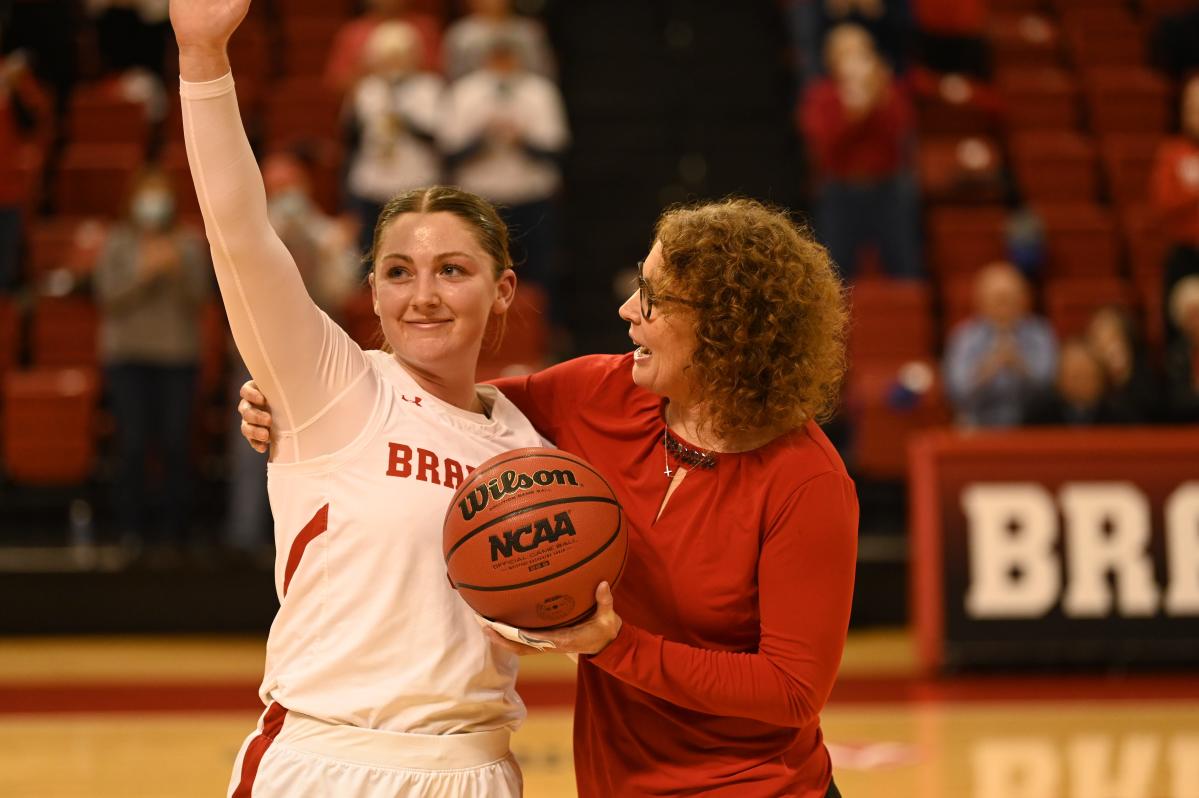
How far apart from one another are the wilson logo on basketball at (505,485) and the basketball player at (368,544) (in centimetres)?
15

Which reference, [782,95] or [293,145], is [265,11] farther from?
[782,95]

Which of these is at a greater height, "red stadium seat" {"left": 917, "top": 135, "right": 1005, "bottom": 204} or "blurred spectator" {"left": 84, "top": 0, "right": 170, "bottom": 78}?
"blurred spectator" {"left": 84, "top": 0, "right": 170, "bottom": 78}

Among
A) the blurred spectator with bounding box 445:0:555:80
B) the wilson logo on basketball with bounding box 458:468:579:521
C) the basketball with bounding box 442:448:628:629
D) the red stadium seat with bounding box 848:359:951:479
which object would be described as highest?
the blurred spectator with bounding box 445:0:555:80

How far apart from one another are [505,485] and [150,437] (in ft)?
19.5

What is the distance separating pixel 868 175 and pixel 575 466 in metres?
6.70

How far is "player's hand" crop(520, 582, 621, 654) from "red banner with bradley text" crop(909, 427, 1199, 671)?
187 inches

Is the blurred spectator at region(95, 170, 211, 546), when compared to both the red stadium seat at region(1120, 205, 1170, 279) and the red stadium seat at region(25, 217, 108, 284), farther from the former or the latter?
the red stadium seat at region(1120, 205, 1170, 279)

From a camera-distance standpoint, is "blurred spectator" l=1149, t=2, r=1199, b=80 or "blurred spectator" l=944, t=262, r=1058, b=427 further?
"blurred spectator" l=1149, t=2, r=1199, b=80

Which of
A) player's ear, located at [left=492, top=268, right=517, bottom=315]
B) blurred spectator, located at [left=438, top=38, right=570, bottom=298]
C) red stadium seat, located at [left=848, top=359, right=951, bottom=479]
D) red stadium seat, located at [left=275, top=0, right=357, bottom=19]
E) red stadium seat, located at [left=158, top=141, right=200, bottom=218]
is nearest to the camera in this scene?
player's ear, located at [left=492, top=268, right=517, bottom=315]

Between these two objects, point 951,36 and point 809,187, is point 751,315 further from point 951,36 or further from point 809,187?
point 951,36

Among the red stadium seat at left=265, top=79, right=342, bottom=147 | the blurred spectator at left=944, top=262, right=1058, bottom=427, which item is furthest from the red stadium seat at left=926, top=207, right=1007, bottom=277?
the red stadium seat at left=265, top=79, right=342, bottom=147

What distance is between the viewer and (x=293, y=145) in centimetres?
855

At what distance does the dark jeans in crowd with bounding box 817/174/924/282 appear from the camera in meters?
8.79

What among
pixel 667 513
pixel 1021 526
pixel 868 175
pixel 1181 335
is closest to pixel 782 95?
pixel 868 175
